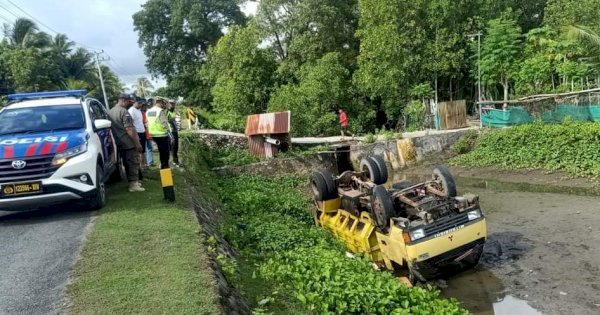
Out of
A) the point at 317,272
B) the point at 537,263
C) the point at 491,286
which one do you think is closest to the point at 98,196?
the point at 317,272

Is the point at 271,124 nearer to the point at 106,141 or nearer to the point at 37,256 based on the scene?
the point at 106,141

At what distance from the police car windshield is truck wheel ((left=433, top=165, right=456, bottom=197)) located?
270 inches

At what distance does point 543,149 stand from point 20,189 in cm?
1699

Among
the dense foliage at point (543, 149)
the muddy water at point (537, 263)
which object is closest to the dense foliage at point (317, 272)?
the muddy water at point (537, 263)

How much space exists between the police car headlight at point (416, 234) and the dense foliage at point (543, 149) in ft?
34.3

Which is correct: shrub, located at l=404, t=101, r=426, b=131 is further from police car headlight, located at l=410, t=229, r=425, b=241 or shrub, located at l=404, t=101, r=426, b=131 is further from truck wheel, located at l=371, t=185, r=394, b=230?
police car headlight, located at l=410, t=229, r=425, b=241

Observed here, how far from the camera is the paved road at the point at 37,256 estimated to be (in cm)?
483

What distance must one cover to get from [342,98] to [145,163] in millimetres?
18185

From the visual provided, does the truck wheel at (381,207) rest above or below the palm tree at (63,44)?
below

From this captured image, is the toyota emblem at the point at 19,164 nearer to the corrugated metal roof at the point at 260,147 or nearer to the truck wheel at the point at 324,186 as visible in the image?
the truck wheel at the point at 324,186

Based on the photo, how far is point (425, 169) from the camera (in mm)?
21547

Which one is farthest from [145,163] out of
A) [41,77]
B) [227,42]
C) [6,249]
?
[41,77]

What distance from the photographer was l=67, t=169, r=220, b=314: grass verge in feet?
15.3

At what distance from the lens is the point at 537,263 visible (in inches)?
367
